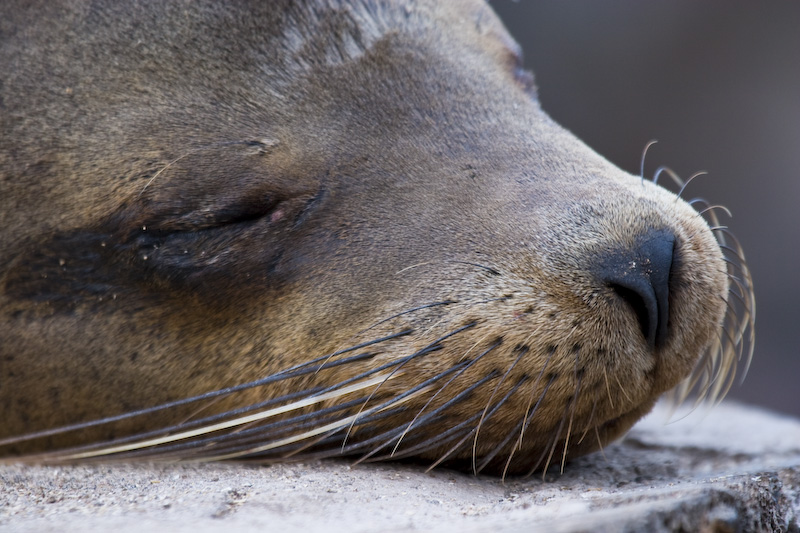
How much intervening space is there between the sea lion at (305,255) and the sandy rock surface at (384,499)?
0.43 ft

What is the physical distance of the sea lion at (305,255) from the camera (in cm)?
234

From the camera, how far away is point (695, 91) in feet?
32.5

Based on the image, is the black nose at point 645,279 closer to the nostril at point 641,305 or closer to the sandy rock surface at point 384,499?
the nostril at point 641,305

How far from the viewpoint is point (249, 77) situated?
2.71 meters

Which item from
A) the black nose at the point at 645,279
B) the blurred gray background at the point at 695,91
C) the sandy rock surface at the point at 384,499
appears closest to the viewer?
the sandy rock surface at the point at 384,499

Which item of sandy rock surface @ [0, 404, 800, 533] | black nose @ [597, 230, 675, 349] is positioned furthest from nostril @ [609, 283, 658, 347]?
sandy rock surface @ [0, 404, 800, 533]

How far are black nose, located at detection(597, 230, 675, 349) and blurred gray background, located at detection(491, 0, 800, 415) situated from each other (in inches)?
283

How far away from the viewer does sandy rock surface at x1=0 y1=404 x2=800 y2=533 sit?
1679 mm

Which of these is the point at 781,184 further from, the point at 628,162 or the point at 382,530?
the point at 382,530

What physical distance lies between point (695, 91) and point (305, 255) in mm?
8436

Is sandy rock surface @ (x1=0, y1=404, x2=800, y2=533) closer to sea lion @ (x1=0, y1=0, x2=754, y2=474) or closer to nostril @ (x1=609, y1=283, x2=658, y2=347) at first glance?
sea lion @ (x1=0, y1=0, x2=754, y2=474)

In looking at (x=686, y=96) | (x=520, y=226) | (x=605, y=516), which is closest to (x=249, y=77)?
(x=520, y=226)

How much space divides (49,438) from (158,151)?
98cm

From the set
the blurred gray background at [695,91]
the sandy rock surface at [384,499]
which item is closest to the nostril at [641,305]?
the sandy rock surface at [384,499]
